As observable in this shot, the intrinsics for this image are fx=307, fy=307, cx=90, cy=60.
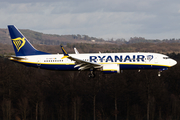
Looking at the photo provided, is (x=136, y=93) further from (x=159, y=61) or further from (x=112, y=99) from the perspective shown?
(x=159, y=61)

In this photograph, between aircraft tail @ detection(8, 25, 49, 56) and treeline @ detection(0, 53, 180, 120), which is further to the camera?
treeline @ detection(0, 53, 180, 120)

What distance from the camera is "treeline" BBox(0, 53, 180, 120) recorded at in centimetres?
12744

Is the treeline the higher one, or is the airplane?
the airplane

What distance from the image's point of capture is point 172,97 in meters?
130

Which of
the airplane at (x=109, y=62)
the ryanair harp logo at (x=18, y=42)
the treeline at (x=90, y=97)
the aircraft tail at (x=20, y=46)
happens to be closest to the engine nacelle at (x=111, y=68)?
the airplane at (x=109, y=62)

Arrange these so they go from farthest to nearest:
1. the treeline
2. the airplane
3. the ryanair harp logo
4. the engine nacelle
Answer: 1. the treeline
2. the ryanair harp logo
3. the airplane
4. the engine nacelle

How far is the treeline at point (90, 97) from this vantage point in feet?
418

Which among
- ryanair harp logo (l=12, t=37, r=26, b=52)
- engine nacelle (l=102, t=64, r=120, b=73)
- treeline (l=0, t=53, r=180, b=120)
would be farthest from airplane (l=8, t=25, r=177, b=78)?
treeline (l=0, t=53, r=180, b=120)

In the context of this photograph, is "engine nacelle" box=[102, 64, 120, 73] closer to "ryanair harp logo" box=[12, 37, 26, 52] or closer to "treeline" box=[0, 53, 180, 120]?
"ryanair harp logo" box=[12, 37, 26, 52]

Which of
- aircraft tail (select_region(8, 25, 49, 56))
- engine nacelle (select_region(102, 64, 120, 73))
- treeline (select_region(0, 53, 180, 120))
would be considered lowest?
treeline (select_region(0, 53, 180, 120))

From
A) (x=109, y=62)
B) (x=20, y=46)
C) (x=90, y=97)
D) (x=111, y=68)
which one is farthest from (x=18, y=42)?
(x=90, y=97)

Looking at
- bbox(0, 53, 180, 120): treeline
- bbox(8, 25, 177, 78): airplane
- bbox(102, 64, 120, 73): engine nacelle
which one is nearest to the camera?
bbox(102, 64, 120, 73): engine nacelle

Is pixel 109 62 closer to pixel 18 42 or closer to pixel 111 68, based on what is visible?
pixel 111 68

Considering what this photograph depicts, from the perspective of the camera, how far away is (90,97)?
132 m
